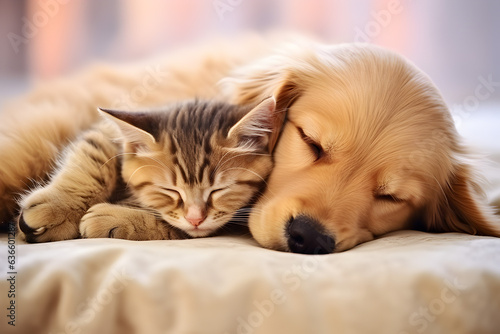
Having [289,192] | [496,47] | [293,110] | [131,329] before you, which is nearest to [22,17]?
[293,110]

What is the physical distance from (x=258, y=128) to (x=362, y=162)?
36 centimetres

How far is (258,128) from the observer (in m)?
1.56

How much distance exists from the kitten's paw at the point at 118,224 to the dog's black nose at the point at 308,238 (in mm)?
437

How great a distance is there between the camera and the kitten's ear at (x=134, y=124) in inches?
57.2

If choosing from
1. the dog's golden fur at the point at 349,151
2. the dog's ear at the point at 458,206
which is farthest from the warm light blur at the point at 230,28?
the dog's ear at the point at 458,206

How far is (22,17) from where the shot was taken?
2.28m

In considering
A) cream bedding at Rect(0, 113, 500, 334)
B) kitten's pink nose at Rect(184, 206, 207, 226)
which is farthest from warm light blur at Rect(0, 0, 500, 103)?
cream bedding at Rect(0, 113, 500, 334)

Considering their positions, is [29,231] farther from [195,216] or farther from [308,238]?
[308,238]

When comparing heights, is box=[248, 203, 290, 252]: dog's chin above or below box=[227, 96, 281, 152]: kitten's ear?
below

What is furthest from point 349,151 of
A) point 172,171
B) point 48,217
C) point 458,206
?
point 48,217

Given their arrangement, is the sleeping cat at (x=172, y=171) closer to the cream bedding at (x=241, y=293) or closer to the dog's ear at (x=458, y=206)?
the cream bedding at (x=241, y=293)

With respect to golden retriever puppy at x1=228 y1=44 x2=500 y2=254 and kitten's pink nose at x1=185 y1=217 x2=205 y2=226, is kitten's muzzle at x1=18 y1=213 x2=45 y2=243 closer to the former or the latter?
kitten's pink nose at x1=185 y1=217 x2=205 y2=226

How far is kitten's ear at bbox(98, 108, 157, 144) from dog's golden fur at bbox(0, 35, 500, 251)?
1.26 ft

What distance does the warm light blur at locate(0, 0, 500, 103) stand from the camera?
2.32 m
